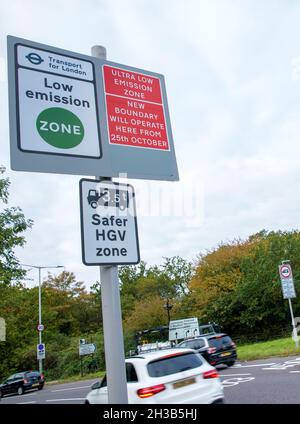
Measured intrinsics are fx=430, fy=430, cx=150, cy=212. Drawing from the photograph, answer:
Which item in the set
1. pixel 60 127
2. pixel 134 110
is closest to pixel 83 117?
pixel 60 127

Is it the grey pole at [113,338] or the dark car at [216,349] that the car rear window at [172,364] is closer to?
the grey pole at [113,338]

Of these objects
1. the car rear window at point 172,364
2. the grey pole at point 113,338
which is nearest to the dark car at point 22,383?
the car rear window at point 172,364

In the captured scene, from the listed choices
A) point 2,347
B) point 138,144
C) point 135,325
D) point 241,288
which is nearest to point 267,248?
point 241,288

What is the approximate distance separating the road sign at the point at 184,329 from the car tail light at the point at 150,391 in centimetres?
2222

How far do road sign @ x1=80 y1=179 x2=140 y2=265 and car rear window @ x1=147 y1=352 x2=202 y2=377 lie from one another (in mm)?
5089

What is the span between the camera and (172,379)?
746cm

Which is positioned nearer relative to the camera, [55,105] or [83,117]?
[55,105]

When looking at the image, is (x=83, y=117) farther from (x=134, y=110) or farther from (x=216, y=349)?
(x=216, y=349)

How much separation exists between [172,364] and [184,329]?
74.2 feet

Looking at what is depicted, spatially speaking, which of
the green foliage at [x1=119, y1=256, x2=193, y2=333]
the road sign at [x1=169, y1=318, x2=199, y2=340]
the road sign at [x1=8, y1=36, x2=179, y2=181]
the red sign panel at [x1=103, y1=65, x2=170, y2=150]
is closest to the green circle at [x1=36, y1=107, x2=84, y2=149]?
the road sign at [x1=8, y1=36, x2=179, y2=181]

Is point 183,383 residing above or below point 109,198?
below

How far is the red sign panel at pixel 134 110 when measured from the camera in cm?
335

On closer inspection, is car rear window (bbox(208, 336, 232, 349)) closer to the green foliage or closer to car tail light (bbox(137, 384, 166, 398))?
car tail light (bbox(137, 384, 166, 398))
